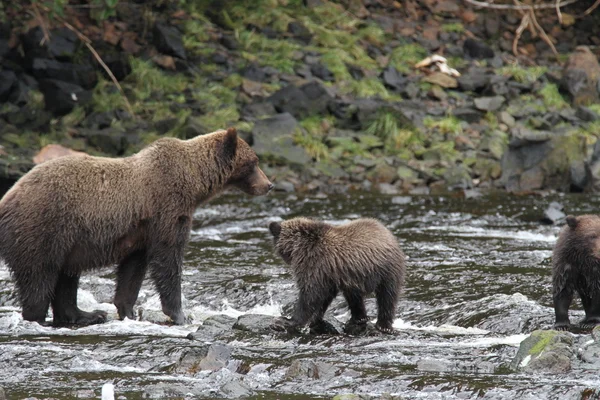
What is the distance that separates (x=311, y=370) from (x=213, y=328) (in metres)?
1.90

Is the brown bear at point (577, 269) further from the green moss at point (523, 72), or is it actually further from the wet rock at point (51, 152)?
the green moss at point (523, 72)

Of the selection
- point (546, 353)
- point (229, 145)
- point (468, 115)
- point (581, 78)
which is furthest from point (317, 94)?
point (546, 353)

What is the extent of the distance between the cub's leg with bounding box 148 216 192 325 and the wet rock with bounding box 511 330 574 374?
3.82 meters

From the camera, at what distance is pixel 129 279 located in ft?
37.3

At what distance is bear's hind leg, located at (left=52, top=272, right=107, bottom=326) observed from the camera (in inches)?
436

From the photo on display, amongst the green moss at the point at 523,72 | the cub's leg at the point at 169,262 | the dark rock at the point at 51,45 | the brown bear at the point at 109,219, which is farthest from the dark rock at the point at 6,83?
the cub's leg at the point at 169,262

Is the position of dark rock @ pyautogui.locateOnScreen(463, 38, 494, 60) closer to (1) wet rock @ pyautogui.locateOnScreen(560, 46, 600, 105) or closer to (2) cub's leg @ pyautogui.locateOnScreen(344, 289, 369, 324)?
(1) wet rock @ pyautogui.locateOnScreen(560, 46, 600, 105)

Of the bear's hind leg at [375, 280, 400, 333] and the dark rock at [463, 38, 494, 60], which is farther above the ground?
the dark rock at [463, 38, 494, 60]

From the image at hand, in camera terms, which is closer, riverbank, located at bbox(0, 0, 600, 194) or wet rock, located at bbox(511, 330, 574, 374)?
wet rock, located at bbox(511, 330, 574, 374)

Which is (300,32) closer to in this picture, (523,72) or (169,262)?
(523,72)

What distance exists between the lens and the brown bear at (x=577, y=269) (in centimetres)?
1024

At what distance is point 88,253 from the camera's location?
1077 cm

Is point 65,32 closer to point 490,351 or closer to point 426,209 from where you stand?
point 426,209

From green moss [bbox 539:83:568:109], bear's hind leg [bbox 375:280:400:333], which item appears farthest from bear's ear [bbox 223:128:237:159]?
green moss [bbox 539:83:568:109]
